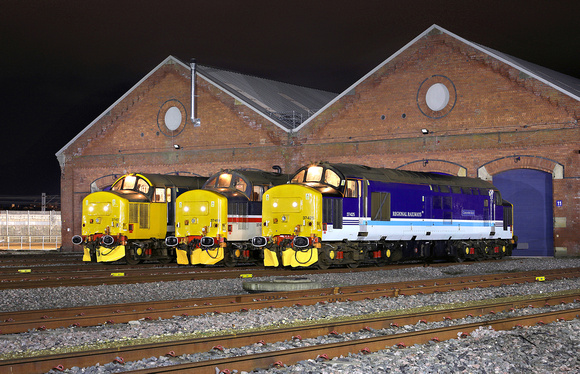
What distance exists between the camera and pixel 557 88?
100 feet

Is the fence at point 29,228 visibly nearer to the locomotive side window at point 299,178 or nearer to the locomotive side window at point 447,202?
the locomotive side window at point 299,178

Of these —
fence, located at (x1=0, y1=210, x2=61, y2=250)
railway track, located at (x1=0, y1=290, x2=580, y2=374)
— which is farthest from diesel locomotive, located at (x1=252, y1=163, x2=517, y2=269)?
fence, located at (x1=0, y1=210, x2=61, y2=250)

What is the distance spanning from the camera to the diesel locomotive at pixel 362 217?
2191 centimetres

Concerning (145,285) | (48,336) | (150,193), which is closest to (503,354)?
(48,336)

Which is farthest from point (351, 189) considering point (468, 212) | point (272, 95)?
point (272, 95)

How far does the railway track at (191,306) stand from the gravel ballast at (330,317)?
0.28 m

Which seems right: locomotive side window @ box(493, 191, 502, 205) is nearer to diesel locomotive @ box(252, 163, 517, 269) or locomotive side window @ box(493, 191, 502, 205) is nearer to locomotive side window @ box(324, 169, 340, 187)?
diesel locomotive @ box(252, 163, 517, 269)

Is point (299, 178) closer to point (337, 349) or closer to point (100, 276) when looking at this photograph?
point (100, 276)

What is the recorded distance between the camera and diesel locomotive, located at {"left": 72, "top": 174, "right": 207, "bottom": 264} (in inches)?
1013

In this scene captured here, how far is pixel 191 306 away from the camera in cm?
1260

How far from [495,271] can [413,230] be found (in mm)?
3257

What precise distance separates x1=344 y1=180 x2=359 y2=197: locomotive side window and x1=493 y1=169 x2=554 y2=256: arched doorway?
1209 cm

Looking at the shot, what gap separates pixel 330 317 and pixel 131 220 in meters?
15.3

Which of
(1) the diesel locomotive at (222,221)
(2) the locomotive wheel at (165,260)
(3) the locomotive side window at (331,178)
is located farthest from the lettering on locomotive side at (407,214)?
(2) the locomotive wheel at (165,260)
